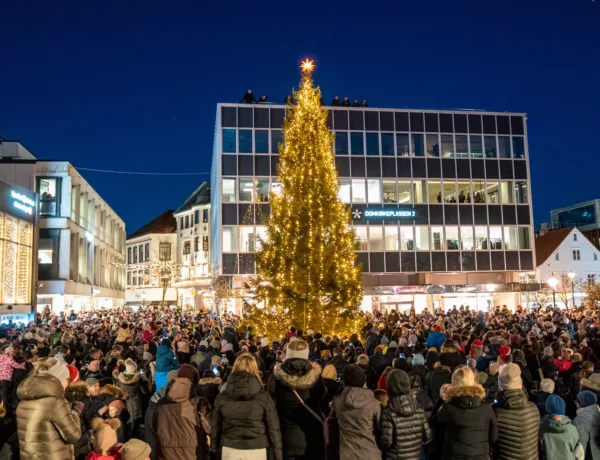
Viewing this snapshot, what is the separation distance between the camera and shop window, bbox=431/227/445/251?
43.3m

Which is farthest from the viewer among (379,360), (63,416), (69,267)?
(69,267)

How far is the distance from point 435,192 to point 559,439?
125 feet

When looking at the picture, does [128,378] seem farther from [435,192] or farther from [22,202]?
[435,192]

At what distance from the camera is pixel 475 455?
5.95 m

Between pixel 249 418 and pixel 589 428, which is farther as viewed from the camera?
pixel 589 428

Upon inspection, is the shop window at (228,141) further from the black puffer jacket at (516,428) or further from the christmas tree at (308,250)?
the black puffer jacket at (516,428)

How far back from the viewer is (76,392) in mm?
7121

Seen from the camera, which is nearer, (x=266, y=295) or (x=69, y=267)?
(x=266, y=295)

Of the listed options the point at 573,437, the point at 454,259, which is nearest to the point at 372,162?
the point at 454,259

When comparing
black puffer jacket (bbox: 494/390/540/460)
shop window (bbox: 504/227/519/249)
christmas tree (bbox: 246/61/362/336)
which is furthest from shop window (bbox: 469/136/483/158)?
black puffer jacket (bbox: 494/390/540/460)

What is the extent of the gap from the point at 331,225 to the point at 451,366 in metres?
11.9

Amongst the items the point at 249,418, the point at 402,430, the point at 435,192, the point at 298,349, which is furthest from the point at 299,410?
the point at 435,192

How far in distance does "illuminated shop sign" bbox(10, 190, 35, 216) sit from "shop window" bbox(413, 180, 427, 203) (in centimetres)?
2429

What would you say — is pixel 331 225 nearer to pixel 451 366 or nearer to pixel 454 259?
pixel 451 366
